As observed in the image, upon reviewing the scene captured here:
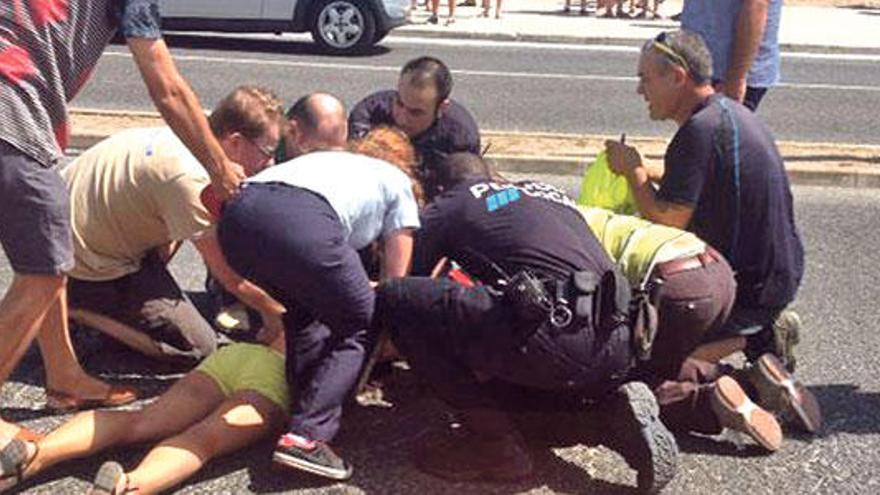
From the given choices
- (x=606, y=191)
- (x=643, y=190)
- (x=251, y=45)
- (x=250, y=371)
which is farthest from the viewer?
(x=251, y=45)

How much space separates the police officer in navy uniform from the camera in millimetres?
3471

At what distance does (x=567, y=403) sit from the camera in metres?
3.70

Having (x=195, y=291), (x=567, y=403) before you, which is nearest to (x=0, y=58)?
(x=567, y=403)

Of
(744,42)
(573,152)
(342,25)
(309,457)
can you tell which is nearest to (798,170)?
(573,152)

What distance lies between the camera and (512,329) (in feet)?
11.4

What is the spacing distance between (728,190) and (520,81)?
27.9 feet

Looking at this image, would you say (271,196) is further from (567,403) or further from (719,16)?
(719,16)

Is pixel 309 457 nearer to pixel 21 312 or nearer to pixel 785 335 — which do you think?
pixel 21 312

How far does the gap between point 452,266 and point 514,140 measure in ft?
15.5

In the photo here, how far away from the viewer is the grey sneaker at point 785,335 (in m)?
4.36

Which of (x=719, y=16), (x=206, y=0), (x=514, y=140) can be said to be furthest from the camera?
(x=206, y=0)

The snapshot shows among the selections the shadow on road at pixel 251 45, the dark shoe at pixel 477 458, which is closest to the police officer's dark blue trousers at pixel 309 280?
the dark shoe at pixel 477 458

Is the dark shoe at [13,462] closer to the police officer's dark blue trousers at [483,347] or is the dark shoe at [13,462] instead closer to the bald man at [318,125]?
the police officer's dark blue trousers at [483,347]

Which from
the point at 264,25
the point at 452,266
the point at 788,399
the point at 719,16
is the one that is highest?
the point at 719,16
